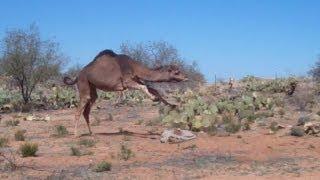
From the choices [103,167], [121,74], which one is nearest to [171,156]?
[103,167]

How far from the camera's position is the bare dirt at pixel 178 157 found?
1222 cm

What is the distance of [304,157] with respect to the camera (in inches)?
555

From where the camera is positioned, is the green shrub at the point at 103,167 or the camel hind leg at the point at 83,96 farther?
the camel hind leg at the point at 83,96

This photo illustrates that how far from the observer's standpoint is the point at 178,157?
14289mm

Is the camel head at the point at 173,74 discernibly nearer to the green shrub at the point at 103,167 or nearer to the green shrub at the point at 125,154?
the green shrub at the point at 125,154

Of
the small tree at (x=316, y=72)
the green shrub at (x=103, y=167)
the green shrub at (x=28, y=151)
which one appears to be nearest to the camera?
the green shrub at (x=103, y=167)

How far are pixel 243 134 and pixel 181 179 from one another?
7304mm

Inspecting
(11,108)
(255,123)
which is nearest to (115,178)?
(255,123)

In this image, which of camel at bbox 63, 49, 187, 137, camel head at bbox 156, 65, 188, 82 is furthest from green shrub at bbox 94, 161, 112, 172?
camel head at bbox 156, 65, 188, 82

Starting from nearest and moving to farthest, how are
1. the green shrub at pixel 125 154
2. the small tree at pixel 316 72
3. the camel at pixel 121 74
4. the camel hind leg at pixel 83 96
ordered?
the green shrub at pixel 125 154 < the camel at pixel 121 74 < the camel hind leg at pixel 83 96 < the small tree at pixel 316 72

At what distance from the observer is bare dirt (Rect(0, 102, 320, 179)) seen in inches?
481

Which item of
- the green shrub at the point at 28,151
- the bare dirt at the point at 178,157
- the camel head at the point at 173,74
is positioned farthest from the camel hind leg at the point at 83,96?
the green shrub at the point at 28,151

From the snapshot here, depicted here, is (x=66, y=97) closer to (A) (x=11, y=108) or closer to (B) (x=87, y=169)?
(A) (x=11, y=108)

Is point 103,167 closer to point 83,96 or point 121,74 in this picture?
point 121,74
